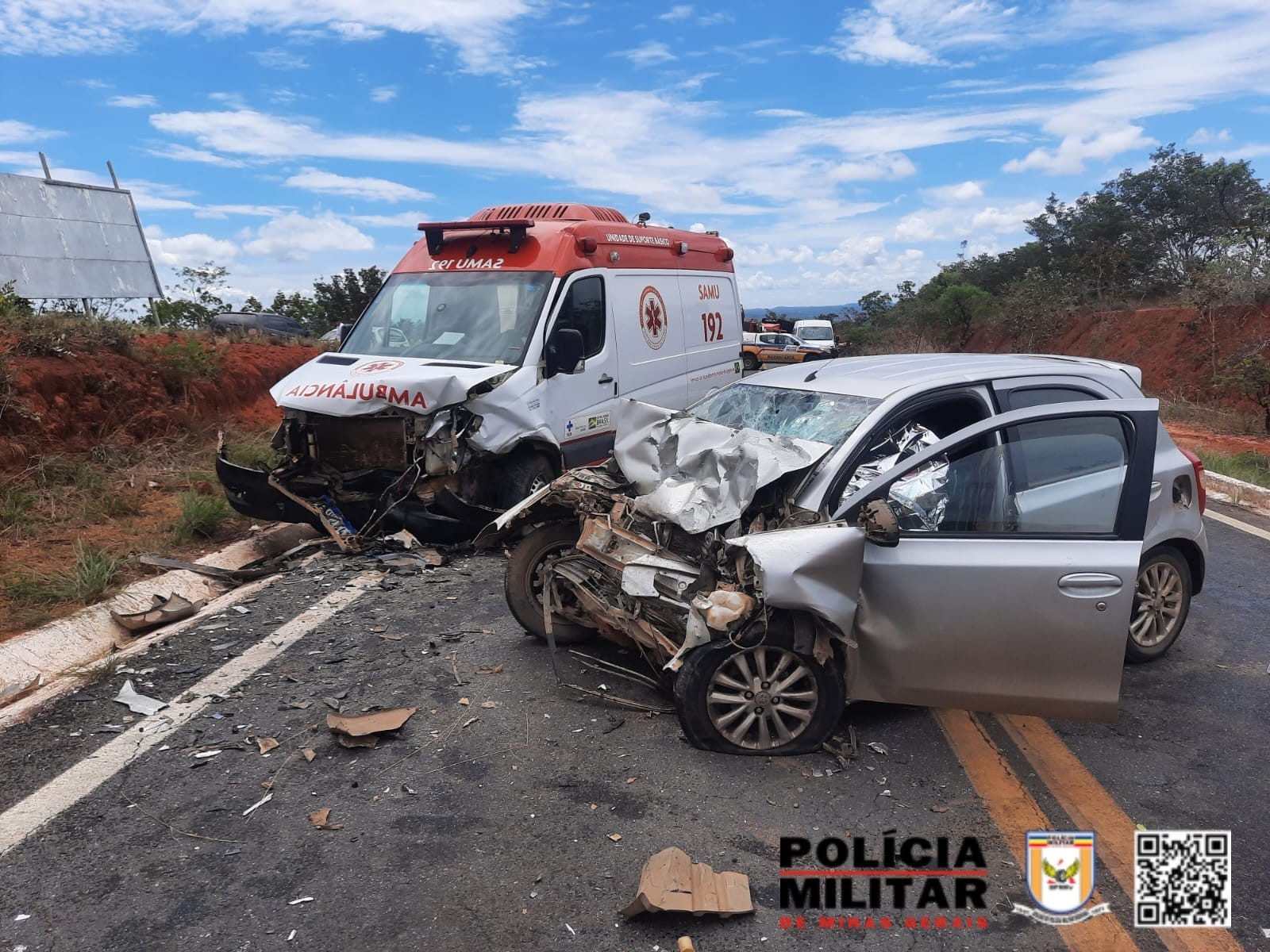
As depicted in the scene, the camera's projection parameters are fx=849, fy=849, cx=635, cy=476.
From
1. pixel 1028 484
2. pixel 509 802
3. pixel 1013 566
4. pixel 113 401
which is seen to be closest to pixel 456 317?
pixel 113 401

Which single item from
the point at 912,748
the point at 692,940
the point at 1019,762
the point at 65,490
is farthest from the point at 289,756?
the point at 65,490

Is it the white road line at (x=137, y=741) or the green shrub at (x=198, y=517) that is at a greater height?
the green shrub at (x=198, y=517)

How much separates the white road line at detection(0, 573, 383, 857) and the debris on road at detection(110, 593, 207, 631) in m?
0.72

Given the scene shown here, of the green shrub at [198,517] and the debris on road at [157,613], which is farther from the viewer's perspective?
the green shrub at [198,517]

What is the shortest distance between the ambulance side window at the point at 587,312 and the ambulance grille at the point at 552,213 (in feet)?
2.75

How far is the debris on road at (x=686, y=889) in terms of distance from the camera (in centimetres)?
256

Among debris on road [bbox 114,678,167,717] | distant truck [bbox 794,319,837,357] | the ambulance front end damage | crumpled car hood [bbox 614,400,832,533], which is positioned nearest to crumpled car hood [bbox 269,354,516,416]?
the ambulance front end damage

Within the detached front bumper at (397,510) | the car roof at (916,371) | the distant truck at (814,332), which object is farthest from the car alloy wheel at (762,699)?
the distant truck at (814,332)

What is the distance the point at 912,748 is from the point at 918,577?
32.1 inches

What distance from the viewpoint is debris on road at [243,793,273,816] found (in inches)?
124

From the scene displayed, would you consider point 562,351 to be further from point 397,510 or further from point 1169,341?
point 1169,341

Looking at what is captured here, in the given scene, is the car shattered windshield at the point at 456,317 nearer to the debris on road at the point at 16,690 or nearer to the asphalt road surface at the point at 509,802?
the asphalt road surface at the point at 509,802

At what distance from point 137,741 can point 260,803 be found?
0.89m

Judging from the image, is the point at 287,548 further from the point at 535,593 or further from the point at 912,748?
the point at 912,748
